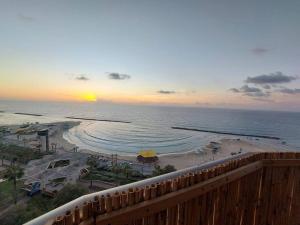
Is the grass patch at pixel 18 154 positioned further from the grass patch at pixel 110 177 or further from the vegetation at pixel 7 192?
the grass patch at pixel 110 177

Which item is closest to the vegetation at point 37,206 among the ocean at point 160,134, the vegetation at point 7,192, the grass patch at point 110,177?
the vegetation at point 7,192

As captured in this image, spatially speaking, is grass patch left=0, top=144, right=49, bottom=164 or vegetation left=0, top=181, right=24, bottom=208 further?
grass patch left=0, top=144, right=49, bottom=164

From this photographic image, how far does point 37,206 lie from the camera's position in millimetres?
15195

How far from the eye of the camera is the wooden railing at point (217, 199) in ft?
6.21

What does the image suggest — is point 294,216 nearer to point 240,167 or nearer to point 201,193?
point 240,167

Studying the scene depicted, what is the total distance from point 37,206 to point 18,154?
62.2 ft

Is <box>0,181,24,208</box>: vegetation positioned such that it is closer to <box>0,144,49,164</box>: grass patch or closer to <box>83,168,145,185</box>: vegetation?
<box>83,168,145,185</box>: vegetation

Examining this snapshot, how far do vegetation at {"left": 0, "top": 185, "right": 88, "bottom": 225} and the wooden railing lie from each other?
12629 mm

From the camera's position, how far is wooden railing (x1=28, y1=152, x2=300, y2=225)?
74.5 inches

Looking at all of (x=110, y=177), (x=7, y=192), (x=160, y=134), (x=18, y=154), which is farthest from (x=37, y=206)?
(x=160, y=134)

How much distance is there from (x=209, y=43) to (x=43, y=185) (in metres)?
19.3

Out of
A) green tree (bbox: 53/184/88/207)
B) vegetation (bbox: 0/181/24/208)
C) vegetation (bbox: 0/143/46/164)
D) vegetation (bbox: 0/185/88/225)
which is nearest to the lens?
vegetation (bbox: 0/185/88/225)

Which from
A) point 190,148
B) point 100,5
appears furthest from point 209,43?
point 190,148

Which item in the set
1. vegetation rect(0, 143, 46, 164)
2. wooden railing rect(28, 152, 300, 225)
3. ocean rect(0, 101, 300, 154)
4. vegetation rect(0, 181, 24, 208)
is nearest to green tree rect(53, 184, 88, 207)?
vegetation rect(0, 181, 24, 208)
